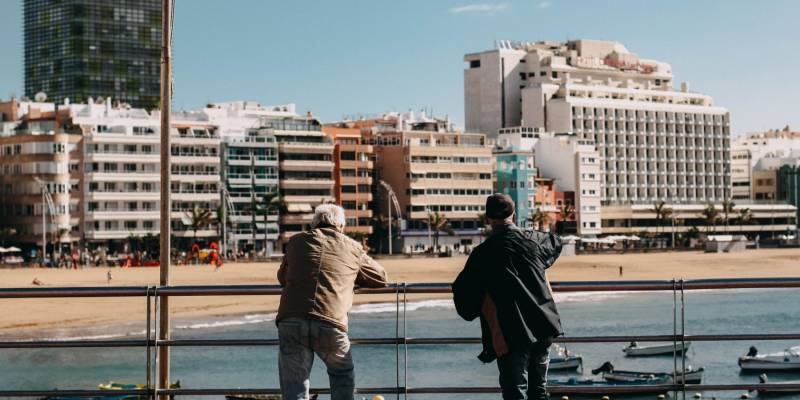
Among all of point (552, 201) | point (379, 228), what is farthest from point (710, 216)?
point (379, 228)

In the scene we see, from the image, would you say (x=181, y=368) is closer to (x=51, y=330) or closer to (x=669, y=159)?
(x=51, y=330)

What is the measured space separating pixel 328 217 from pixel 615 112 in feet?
478

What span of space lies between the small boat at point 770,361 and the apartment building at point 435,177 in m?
76.8

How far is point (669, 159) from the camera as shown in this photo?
158 meters

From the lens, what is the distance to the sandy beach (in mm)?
58375

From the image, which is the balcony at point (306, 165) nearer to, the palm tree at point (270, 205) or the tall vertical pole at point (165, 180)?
the palm tree at point (270, 205)

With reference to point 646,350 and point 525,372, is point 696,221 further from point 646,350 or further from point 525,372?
point 525,372

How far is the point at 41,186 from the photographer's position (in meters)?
98.5

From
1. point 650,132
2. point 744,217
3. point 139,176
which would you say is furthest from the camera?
point 650,132

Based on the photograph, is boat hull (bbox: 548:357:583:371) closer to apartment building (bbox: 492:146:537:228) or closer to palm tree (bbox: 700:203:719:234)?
apartment building (bbox: 492:146:537:228)

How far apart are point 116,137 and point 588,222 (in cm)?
5361

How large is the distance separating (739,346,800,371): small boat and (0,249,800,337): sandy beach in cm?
2662

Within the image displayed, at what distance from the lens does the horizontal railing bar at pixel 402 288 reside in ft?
27.8

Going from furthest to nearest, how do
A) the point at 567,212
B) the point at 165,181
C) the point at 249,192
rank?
the point at 567,212 → the point at 249,192 → the point at 165,181
